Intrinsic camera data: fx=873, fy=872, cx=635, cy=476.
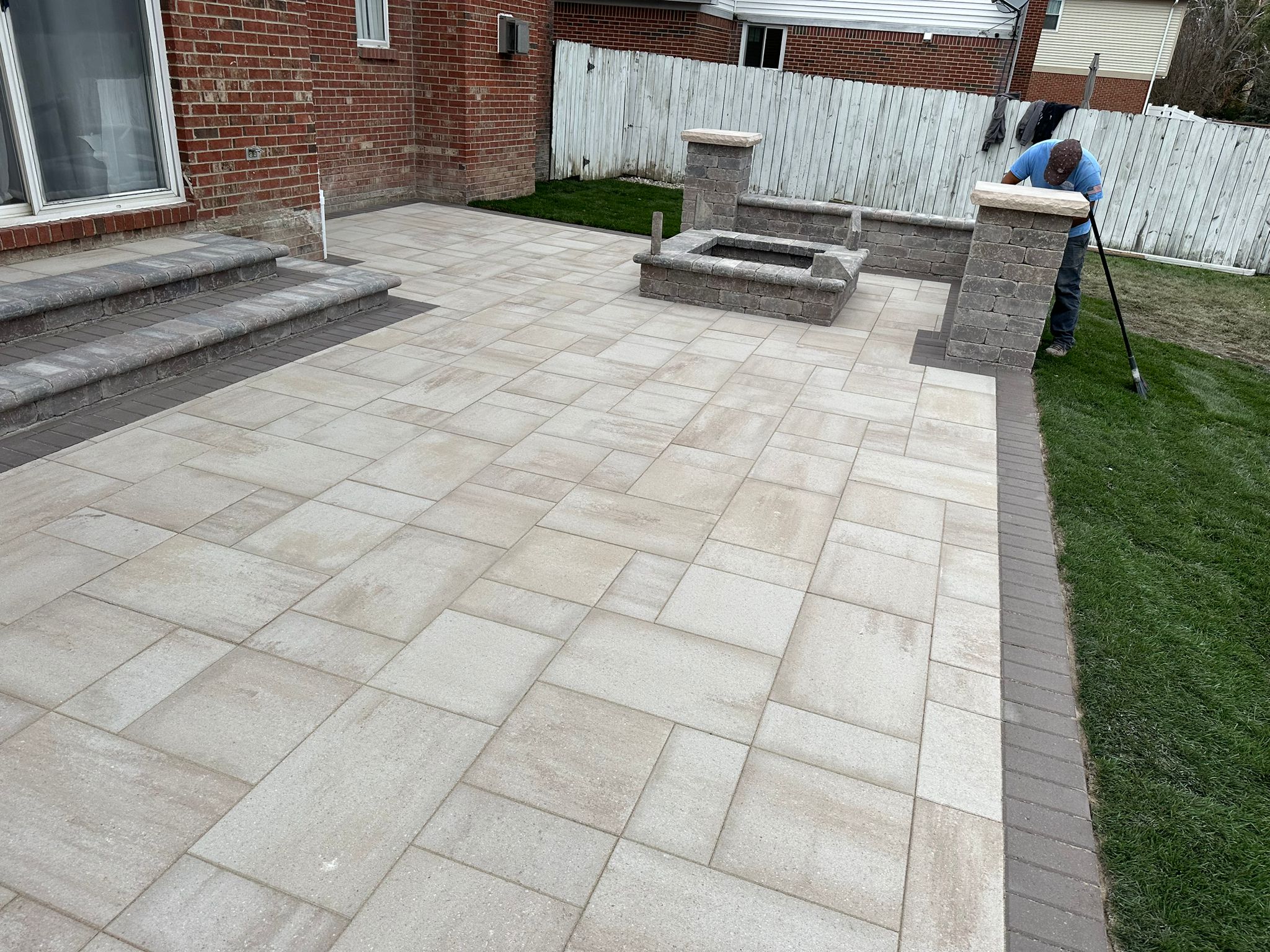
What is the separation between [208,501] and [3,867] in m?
1.89

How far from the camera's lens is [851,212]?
30.0ft

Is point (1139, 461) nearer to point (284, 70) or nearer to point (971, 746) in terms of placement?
point (971, 746)

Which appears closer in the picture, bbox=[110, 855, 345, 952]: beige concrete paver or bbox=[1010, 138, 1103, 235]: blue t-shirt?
bbox=[110, 855, 345, 952]: beige concrete paver

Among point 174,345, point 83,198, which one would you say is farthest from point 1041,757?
point 83,198

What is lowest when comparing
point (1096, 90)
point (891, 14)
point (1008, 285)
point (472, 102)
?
point (1008, 285)

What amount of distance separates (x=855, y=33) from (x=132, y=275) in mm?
14857

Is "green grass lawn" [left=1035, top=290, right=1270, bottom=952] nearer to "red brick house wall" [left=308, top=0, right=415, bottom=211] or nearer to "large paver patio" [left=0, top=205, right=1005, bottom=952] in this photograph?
"large paver patio" [left=0, top=205, right=1005, bottom=952]

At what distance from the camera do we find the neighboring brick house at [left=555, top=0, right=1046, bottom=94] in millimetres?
15195

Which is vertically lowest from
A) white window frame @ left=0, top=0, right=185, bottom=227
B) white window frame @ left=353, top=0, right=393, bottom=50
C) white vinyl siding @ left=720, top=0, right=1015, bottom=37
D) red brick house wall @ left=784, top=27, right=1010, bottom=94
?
white window frame @ left=0, top=0, right=185, bottom=227

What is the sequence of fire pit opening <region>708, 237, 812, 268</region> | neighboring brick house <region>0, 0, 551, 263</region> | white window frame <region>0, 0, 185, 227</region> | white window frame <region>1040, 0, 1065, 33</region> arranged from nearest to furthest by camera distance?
white window frame <region>0, 0, 185, 227</region>
neighboring brick house <region>0, 0, 551, 263</region>
fire pit opening <region>708, 237, 812, 268</region>
white window frame <region>1040, 0, 1065, 33</region>

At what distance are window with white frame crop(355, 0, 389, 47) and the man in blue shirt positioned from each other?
22.8 ft

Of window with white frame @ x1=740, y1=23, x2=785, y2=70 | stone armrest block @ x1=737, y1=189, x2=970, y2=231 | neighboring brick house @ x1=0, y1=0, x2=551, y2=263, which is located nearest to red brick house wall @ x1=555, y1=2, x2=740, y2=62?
window with white frame @ x1=740, y1=23, x2=785, y2=70

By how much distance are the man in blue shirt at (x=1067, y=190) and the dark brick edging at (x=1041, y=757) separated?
110 inches

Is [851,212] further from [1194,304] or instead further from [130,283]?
[130,283]
